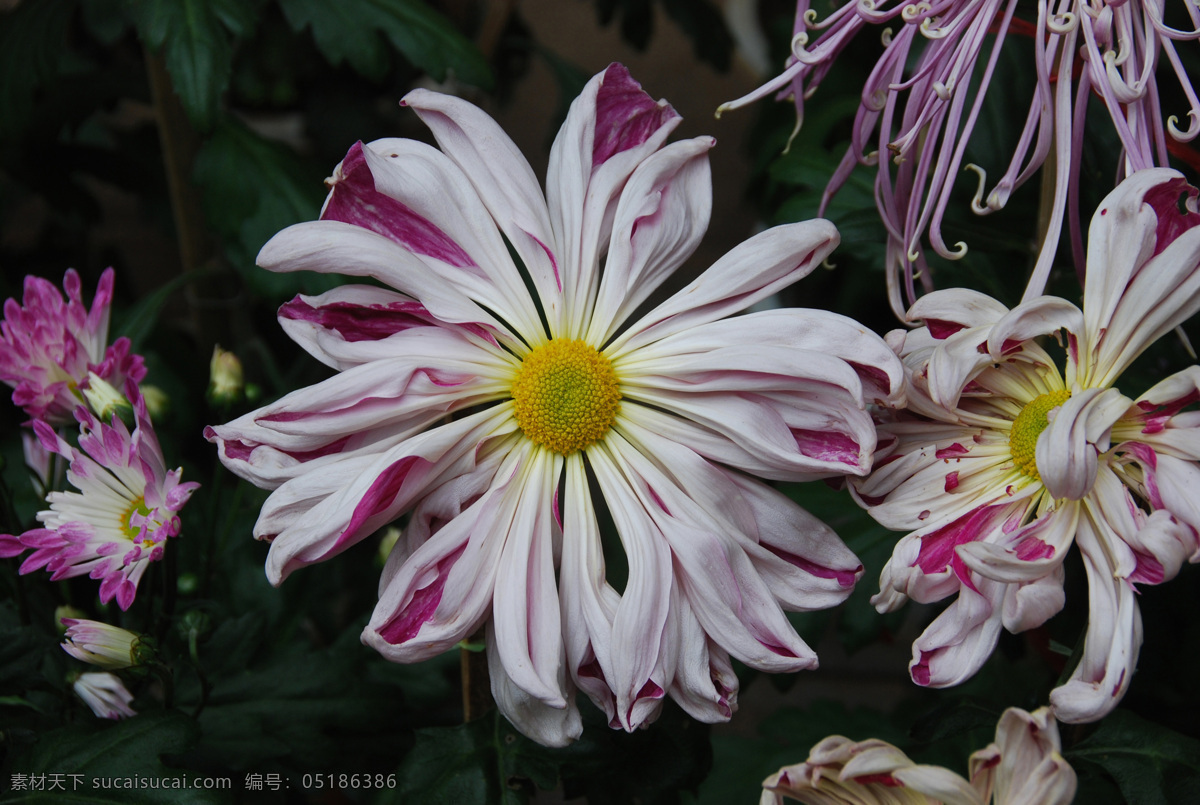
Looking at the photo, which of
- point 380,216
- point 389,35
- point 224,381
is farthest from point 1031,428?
point 389,35

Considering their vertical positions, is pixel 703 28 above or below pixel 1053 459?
above

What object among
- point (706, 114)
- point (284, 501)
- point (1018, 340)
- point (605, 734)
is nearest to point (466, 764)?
point (605, 734)

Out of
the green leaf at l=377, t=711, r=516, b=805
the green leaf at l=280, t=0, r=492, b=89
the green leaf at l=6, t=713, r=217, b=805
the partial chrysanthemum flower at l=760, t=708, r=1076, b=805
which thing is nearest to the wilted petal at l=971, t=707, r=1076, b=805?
the partial chrysanthemum flower at l=760, t=708, r=1076, b=805

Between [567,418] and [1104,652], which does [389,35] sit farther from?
[1104,652]

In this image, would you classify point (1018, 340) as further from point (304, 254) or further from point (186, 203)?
point (186, 203)

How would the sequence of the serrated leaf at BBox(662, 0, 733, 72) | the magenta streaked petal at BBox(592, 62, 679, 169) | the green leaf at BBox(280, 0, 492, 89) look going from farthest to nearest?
1. the serrated leaf at BBox(662, 0, 733, 72)
2. the green leaf at BBox(280, 0, 492, 89)
3. the magenta streaked petal at BBox(592, 62, 679, 169)

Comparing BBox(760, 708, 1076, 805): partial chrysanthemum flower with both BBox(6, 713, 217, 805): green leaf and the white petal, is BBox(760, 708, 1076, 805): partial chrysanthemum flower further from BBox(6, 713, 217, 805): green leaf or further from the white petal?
BBox(6, 713, 217, 805): green leaf
